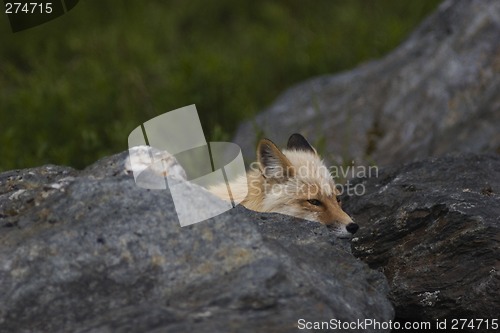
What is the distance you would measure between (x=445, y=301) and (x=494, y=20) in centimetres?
538

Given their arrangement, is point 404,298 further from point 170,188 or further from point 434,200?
point 170,188

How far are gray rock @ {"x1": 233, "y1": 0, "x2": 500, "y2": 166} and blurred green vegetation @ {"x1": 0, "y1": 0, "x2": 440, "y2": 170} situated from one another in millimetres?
1217

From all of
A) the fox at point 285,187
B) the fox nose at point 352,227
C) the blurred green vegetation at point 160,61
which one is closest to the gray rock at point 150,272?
the fox nose at point 352,227

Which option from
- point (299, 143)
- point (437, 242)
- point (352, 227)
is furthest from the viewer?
point (299, 143)

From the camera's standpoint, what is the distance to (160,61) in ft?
42.6

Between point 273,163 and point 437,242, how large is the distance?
147cm

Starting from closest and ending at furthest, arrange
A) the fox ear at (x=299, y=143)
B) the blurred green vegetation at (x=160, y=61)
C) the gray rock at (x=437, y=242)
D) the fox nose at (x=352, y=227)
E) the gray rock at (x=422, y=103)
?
the gray rock at (x=437, y=242) → the fox nose at (x=352, y=227) → the fox ear at (x=299, y=143) → the gray rock at (x=422, y=103) → the blurred green vegetation at (x=160, y=61)

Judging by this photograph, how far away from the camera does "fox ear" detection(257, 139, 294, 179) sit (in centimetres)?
569

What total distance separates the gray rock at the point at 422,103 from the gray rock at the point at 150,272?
4269mm

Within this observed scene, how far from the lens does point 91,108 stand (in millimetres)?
11133

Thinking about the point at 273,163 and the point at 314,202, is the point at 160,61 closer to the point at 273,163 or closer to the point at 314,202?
the point at 273,163

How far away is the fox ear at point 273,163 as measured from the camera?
5.69 m

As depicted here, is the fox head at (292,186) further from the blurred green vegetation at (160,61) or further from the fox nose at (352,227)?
the blurred green vegetation at (160,61)

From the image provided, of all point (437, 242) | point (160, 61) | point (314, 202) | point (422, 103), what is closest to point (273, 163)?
point (314, 202)
